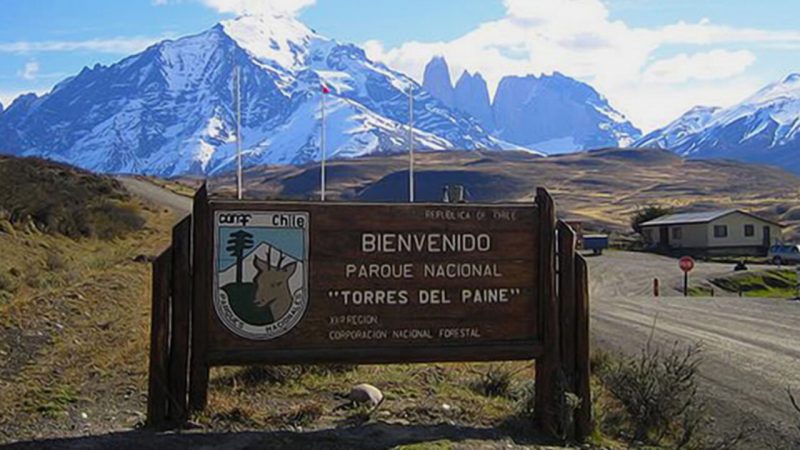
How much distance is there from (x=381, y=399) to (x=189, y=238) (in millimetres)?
2216

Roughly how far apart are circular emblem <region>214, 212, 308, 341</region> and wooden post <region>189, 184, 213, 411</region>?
0.28ft

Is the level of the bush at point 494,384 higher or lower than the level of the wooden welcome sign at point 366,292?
lower

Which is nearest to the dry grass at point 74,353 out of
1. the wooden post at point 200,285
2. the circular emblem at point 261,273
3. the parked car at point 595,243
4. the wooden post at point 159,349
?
the wooden post at point 159,349

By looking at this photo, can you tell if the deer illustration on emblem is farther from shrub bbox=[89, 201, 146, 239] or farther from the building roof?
the building roof

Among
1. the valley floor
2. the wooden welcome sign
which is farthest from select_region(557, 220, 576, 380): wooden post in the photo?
the valley floor

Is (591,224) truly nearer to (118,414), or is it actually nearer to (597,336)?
(597,336)

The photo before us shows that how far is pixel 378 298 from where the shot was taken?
7.43 meters

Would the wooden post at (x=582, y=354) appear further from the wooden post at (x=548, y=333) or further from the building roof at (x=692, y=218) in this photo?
the building roof at (x=692, y=218)

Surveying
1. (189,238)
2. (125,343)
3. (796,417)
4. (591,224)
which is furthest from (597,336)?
(591,224)

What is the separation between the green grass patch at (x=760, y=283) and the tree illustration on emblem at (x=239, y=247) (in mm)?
39554

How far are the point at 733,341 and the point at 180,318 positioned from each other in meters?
12.4

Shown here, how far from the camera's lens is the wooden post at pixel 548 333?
748cm

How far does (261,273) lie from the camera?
284 inches

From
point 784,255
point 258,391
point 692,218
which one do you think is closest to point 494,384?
point 258,391
